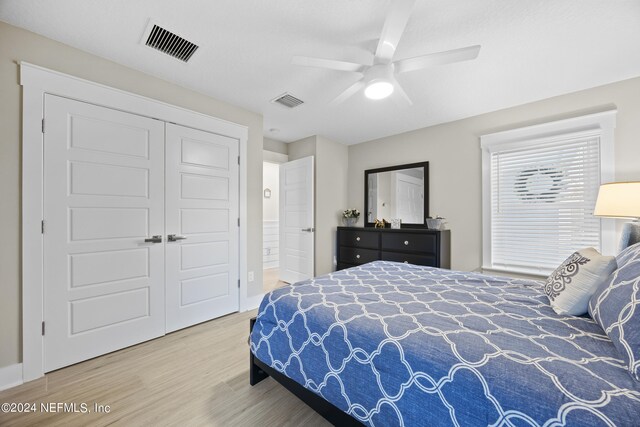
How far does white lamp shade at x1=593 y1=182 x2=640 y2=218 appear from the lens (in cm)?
189

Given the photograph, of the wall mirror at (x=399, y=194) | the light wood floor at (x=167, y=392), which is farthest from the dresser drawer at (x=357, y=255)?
the light wood floor at (x=167, y=392)

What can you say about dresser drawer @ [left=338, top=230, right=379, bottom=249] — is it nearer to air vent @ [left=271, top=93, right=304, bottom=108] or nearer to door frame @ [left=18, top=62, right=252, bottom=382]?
air vent @ [left=271, top=93, right=304, bottom=108]

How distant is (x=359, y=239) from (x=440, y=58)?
277 cm

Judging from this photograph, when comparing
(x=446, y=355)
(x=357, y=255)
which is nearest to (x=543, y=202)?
(x=357, y=255)

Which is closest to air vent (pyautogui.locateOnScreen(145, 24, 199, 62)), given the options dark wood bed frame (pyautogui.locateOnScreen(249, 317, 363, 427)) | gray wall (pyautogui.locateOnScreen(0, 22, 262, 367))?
gray wall (pyautogui.locateOnScreen(0, 22, 262, 367))

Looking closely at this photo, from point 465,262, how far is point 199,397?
10.7 feet

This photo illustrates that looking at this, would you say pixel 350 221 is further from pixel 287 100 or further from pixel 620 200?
pixel 620 200

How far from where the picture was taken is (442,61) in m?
1.70

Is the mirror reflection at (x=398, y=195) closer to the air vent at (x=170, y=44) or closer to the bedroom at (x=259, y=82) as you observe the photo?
the bedroom at (x=259, y=82)

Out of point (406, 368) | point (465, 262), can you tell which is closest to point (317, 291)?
point (406, 368)

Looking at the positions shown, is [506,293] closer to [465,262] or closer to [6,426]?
[465,262]

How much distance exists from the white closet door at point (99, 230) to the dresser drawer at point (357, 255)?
2617mm

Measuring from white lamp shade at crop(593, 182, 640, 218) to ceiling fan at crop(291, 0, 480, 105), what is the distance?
1624 millimetres

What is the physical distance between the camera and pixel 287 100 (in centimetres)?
293
